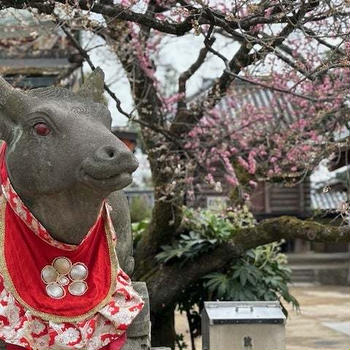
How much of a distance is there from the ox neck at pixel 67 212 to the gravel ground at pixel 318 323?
6909 mm

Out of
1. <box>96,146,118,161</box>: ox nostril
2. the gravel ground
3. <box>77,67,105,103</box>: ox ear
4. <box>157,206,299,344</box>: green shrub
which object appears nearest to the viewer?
<box>96,146,118,161</box>: ox nostril

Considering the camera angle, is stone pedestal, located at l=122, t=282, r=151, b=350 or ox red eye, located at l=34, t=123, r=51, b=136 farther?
stone pedestal, located at l=122, t=282, r=151, b=350

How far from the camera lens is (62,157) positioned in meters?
3.25

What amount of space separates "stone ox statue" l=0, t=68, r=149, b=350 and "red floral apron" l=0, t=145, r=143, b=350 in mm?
63

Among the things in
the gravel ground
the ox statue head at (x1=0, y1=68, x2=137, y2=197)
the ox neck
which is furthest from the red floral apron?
the gravel ground

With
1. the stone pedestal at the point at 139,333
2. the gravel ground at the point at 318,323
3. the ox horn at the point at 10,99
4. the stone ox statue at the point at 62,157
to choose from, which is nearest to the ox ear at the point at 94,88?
the stone ox statue at the point at 62,157

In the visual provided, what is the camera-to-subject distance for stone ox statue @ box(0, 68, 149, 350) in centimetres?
314

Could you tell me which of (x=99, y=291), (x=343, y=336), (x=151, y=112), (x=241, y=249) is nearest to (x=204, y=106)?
A: (x=151, y=112)

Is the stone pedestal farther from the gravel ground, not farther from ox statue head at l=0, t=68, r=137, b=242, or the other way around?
the gravel ground

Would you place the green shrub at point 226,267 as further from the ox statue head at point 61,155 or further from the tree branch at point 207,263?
the ox statue head at point 61,155

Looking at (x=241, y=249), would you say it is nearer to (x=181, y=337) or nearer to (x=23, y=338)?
(x=181, y=337)

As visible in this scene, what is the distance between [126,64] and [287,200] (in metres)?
19.7

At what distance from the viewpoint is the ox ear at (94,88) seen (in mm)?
3744

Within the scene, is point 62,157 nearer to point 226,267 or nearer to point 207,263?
point 207,263
